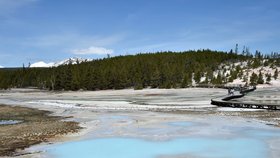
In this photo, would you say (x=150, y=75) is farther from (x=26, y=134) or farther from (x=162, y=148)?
(x=162, y=148)

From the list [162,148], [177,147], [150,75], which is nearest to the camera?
[162,148]

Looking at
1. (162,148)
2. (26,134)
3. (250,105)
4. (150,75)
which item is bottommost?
(162,148)

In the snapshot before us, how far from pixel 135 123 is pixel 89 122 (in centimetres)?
391

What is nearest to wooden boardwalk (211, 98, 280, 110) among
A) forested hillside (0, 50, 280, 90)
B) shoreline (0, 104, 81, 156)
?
shoreline (0, 104, 81, 156)

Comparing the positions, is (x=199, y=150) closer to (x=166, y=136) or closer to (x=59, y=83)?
(x=166, y=136)

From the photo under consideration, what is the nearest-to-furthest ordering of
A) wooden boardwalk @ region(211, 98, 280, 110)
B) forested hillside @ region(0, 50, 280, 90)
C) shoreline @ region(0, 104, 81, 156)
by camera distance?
shoreline @ region(0, 104, 81, 156)
wooden boardwalk @ region(211, 98, 280, 110)
forested hillside @ region(0, 50, 280, 90)

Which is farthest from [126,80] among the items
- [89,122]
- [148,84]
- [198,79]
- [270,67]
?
[89,122]

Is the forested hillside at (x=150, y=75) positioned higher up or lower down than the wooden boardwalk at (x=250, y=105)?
higher up

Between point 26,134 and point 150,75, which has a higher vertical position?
point 150,75

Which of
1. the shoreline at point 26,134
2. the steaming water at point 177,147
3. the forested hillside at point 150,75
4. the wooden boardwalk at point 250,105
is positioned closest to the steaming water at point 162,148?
the steaming water at point 177,147

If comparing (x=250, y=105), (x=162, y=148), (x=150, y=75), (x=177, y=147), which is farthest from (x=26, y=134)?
(x=150, y=75)

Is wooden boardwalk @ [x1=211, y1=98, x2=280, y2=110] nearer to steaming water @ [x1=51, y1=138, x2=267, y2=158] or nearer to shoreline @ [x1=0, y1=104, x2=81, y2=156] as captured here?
shoreline @ [x1=0, y1=104, x2=81, y2=156]

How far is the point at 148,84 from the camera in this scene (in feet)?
440

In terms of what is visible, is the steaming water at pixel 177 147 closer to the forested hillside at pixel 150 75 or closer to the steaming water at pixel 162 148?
the steaming water at pixel 162 148
